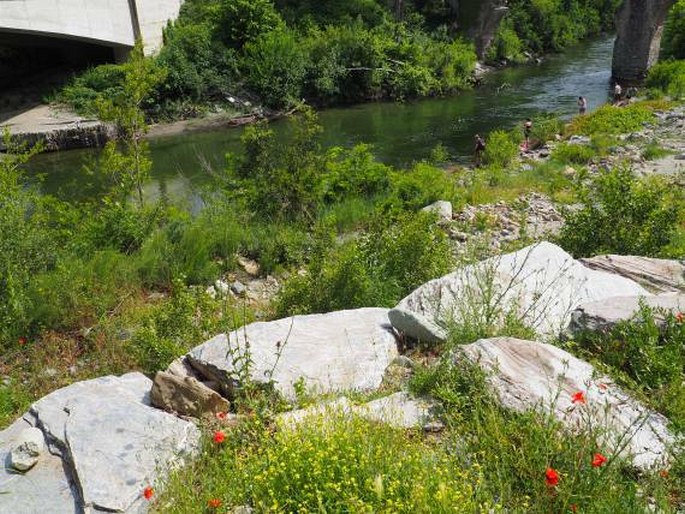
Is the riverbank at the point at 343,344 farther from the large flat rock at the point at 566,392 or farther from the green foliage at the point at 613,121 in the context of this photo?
the green foliage at the point at 613,121

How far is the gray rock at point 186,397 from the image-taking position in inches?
170

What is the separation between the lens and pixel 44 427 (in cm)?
442

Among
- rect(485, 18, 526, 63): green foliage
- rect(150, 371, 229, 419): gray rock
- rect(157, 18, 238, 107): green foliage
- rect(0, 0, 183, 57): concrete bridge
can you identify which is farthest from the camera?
rect(485, 18, 526, 63): green foliage

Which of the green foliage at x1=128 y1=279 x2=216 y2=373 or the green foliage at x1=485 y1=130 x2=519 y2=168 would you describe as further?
the green foliage at x1=485 y1=130 x2=519 y2=168

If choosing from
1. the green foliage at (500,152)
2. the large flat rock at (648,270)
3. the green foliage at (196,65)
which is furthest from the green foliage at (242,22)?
the large flat rock at (648,270)

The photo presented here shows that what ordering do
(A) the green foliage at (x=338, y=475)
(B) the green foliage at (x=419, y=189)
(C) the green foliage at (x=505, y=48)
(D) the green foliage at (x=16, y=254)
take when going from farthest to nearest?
1. (C) the green foliage at (x=505, y=48)
2. (B) the green foliage at (x=419, y=189)
3. (D) the green foliage at (x=16, y=254)
4. (A) the green foliage at (x=338, y=475)

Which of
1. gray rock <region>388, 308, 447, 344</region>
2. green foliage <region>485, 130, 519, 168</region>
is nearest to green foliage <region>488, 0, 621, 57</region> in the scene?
green foliage <region>485, 130, 519, 168</region>

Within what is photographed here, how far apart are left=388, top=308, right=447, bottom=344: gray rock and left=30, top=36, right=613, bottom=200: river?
35.2ft

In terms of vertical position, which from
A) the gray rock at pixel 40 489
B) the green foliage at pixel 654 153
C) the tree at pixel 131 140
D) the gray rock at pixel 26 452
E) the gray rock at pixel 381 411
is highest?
the tree at pixel 131 140

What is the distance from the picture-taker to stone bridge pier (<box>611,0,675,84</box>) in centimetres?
3300

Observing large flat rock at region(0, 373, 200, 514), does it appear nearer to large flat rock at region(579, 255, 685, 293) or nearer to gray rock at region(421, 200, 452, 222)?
large flat rock at region(579, 255, 685, 293)

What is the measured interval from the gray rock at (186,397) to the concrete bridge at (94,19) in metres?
22.1

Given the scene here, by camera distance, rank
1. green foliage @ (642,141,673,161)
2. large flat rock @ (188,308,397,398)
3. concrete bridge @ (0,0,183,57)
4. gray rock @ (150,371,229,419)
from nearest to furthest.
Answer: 1. gray rock @ (150,371,229,419)
2. large flat rock @ (188,308,397,398)
3. green foliage @ (642,141,673,161)
4. concrete bridge @ (0,0,183,57)

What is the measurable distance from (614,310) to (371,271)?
8.88 ft
